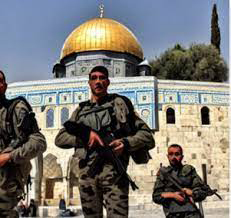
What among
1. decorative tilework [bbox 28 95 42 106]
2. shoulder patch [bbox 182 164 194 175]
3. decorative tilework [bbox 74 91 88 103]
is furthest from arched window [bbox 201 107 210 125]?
shoulder patch [bbox 182 164 194 175]

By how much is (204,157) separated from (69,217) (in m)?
7.47

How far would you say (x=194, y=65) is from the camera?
29.4 m

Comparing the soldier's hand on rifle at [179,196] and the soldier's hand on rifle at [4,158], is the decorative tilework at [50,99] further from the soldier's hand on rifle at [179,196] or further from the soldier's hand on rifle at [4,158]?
the soldier's hand on rifle at [4,158]

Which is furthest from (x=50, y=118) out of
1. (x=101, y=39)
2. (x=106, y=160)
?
(x=106, y=160)

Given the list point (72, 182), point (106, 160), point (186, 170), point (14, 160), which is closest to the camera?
point (14, 160)

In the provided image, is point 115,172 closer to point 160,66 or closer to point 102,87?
→ point 102,87

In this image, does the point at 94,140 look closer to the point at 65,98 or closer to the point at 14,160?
the point at 14,160

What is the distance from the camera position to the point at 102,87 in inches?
120

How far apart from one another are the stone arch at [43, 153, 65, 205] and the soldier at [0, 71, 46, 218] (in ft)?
55.0

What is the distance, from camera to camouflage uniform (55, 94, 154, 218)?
2.79 metres

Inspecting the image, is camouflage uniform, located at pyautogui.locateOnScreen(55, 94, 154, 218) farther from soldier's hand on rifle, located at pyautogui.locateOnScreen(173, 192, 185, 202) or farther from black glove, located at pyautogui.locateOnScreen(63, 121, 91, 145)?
soldier's hand on rifle, located at pyautogui.locateOnScreen(173, 192, 185, 202)

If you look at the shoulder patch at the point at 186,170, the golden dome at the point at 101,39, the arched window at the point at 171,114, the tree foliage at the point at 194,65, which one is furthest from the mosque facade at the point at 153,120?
the shoulder patch at the point at 186,170

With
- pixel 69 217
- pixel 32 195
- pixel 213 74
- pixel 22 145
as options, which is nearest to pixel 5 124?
pixel 22 145

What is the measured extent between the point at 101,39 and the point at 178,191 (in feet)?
71.5
